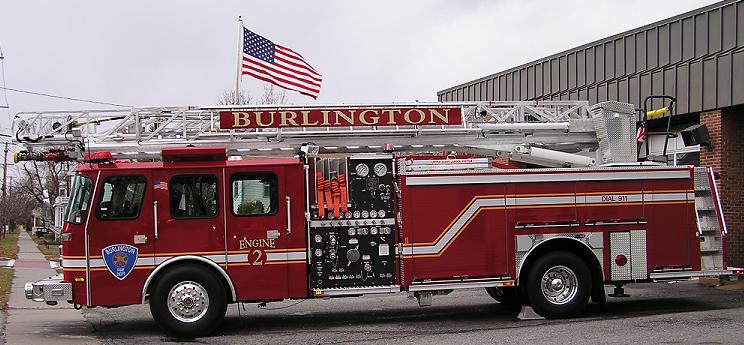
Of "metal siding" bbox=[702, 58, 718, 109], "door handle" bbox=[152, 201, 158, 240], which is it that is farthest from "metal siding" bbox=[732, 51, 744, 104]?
"door handle" bbox=[152, 201, 158, 240]

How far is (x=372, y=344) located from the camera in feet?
30.5

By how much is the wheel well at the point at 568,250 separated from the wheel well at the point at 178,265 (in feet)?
12.9

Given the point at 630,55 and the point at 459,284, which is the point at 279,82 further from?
the point at 459,284

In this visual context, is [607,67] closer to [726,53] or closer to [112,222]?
[726,53]

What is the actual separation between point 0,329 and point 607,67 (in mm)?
13545

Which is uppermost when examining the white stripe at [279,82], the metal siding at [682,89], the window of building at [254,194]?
the white stripe at [279,82]

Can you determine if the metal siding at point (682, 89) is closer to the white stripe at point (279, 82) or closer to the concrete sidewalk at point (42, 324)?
the white stripe at point (279, 82)

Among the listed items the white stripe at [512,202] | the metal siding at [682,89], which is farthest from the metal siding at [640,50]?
the white stripe at [512,202]

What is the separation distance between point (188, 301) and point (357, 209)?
97.5 inches

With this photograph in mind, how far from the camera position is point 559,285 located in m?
10.8

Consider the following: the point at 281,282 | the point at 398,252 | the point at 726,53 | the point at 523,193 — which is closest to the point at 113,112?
the point at 281,282

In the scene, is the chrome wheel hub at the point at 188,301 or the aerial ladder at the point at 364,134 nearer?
the chrome wheel hub at the point at 188,301

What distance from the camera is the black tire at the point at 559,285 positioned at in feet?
34.9

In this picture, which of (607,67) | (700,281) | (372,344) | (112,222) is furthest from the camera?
(607,67)
